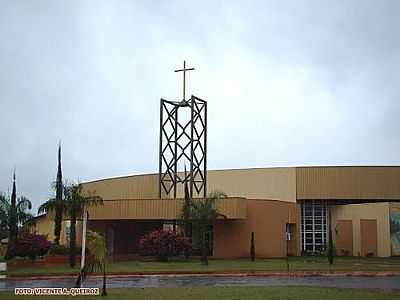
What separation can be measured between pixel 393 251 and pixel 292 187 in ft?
35.3

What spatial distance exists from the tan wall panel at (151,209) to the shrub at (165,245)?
2908mm

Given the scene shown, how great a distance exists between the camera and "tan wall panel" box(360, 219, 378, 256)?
51.8 m

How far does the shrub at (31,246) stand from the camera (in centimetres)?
4053

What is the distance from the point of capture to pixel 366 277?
29266mm

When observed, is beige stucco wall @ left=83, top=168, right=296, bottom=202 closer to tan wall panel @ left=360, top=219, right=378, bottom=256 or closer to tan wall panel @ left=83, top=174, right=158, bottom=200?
tan wall panel @ left=83, top=174, right=158, bottom=200

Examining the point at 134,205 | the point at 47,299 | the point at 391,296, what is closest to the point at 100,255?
the point at 47,299

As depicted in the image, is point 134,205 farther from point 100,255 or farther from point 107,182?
point 100,255

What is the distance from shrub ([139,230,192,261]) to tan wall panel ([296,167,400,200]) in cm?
1617

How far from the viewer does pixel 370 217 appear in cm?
5203

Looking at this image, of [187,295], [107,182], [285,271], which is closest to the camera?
[187,295]

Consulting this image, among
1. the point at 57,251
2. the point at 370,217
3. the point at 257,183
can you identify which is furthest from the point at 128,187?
the point at 57,251

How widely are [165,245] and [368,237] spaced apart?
17.8m

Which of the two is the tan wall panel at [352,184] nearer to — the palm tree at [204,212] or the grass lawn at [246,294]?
the palm tree at [204,212]

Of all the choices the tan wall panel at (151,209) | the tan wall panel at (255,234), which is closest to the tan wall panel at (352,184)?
the tan wall panel at (255,234)
